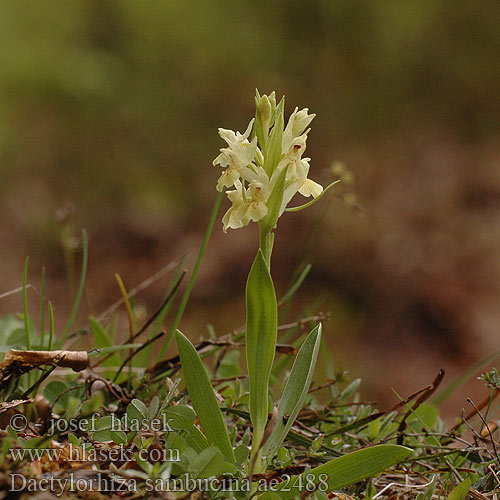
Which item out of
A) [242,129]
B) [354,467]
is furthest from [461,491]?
[242,129]

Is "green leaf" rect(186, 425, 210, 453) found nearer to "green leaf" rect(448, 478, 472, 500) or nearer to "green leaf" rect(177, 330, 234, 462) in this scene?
"green leaf" rect(177, 330, 234, 462)

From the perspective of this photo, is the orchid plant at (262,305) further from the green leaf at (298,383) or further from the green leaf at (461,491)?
the green leaf at (461,491)

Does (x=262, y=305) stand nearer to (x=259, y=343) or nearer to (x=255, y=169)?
(x=259, y=343)

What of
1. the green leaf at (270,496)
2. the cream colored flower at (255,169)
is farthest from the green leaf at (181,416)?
the cream colored flower at (255,169)

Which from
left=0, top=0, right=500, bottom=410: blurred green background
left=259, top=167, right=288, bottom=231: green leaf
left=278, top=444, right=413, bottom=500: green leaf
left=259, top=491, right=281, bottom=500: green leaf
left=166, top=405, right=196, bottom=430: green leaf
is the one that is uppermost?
left=0, top=0, right=500, bottom=410: blurred green background

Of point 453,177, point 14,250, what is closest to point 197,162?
point 14,250

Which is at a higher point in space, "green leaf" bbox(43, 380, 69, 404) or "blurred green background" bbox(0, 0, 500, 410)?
"blurred green background" bbox(0, 0, 500, 410)

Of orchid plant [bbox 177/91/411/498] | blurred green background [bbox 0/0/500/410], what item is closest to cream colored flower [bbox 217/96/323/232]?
orchid plant [bbox 177/91/411/498]
